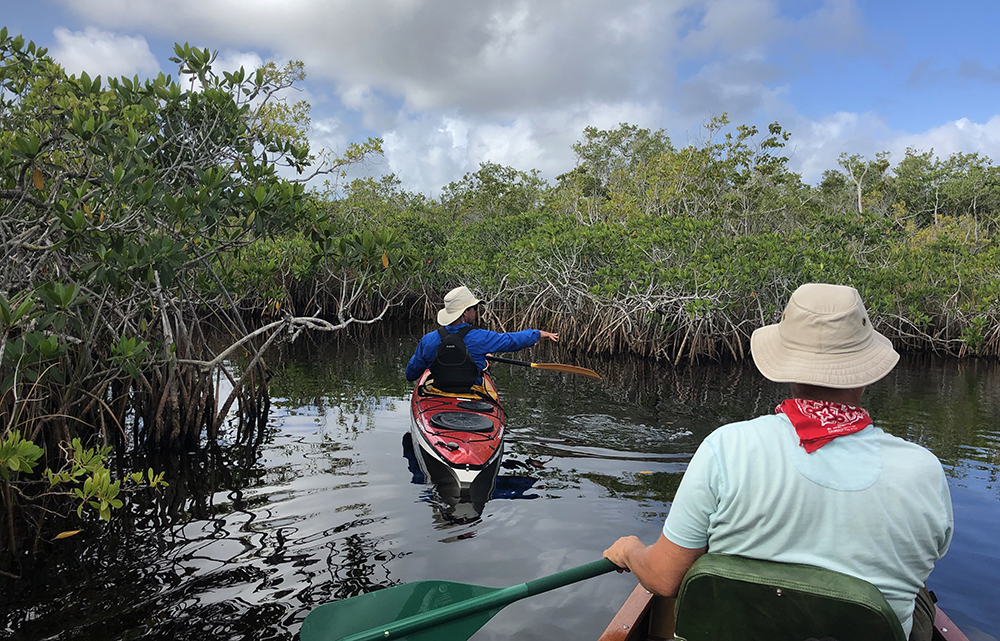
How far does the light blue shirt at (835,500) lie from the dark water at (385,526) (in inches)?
78.1

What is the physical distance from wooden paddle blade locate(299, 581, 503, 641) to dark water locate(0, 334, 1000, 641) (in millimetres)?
663

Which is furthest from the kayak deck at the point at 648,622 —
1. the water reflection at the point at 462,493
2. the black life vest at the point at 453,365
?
the black life vest at the point at 453,365

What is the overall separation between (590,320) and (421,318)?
8.11 m

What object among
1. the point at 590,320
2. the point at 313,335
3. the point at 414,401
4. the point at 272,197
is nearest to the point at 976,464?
the point at 414,401

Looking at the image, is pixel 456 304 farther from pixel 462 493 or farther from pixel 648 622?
pixel 648 622

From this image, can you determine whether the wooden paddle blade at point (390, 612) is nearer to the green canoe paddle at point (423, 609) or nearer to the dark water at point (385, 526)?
the green canoe paddle at point (423, 609)

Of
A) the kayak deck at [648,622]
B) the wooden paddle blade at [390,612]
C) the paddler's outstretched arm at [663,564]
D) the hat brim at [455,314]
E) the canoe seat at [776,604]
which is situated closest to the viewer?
the canoe seat at [776,604]

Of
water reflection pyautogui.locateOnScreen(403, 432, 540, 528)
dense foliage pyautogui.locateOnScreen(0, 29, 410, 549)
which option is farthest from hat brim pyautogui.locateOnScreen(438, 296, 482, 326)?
water reflection pyautogui.locateOnScreen(403, 432, 540, 528)

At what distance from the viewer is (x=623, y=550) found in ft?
6.00

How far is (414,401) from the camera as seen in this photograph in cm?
550

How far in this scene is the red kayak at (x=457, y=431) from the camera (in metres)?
4.45

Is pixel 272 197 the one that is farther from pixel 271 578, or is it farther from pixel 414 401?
pixel 271 578

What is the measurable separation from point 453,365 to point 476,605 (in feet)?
Answer: 11.3

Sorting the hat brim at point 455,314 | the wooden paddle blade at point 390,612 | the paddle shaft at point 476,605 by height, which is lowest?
the wooden paddle blade at point 390,612
